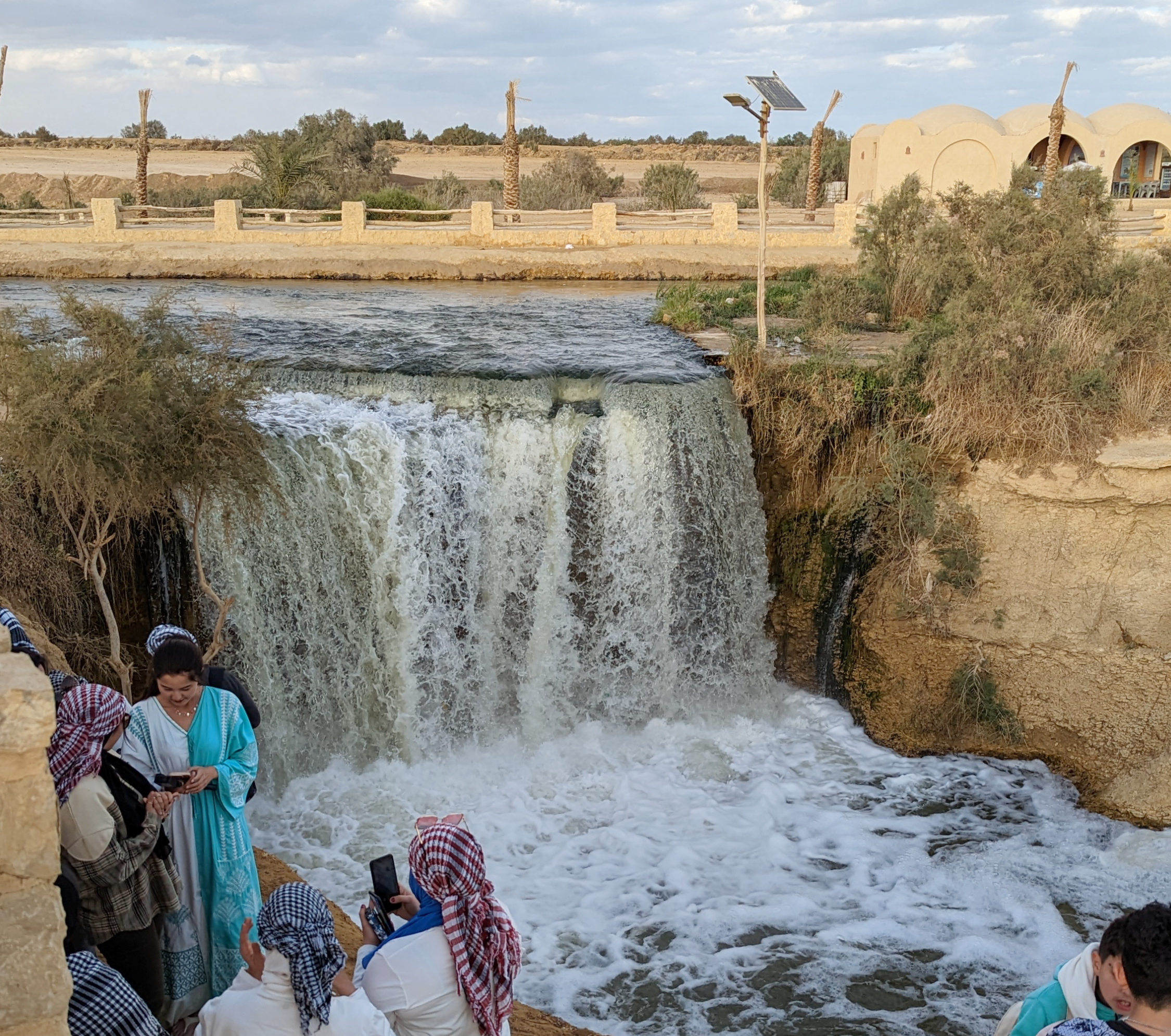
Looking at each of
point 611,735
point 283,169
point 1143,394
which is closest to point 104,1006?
point 611,735

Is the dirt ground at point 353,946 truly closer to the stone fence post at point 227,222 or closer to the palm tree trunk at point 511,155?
the stone fence post at point 227,222

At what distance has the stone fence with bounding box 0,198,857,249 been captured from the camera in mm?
19203

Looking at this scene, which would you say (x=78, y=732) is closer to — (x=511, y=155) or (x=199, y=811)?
(x=199, y=811)

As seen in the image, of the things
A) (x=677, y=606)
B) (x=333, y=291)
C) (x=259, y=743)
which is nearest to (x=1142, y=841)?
(x=677, y=606)

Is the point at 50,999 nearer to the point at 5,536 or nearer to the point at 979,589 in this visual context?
the point at 5,536

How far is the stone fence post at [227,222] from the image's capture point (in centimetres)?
1944

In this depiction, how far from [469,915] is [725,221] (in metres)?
18.4

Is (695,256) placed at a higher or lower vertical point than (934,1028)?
higher

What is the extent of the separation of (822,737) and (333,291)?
11.1 m

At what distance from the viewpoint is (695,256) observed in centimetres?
1962

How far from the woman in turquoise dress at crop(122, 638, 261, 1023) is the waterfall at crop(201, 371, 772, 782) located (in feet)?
12.5

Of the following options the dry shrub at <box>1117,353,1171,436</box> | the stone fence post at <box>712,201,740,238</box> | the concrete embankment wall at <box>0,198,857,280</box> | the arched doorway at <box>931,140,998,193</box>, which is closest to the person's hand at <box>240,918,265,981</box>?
the dry shrub at <box>1117,353,1171,436</box>

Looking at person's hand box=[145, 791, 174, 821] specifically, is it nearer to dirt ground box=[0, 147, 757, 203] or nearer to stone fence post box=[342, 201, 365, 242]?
stone fence post box=[342, 201, 365, 242]

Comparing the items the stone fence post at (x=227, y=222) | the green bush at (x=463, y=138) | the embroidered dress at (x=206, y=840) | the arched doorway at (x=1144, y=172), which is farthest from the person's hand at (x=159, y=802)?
the green bush at (x=463, y=138)
